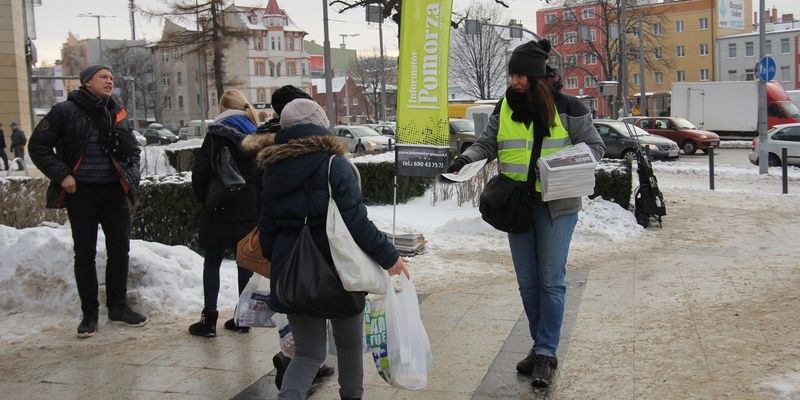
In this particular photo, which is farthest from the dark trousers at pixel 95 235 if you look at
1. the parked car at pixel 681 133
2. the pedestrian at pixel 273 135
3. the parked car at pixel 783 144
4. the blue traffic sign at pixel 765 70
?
the parked car at pixel 681 133

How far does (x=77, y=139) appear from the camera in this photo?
5.18m

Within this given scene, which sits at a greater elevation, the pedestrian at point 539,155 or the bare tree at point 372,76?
the bare tree at point 372,76

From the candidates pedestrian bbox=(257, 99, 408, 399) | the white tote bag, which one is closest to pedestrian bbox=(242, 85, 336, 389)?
pedestrian bbox=(257, 99, 408, 399)

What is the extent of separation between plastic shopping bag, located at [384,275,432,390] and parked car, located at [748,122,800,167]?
19.5 metres

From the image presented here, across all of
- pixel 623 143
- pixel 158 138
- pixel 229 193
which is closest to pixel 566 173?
pixel 229 193

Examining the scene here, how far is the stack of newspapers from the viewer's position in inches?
162

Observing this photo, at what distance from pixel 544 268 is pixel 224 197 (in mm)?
2133

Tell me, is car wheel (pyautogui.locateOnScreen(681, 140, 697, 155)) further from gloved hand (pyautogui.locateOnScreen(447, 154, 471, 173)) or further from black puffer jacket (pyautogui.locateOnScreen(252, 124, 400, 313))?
black puffer jacket (pyautogui.locateOnScreen(252, 124, 400, 313))

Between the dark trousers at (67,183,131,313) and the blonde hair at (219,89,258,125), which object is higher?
the blonde hair at (219,89,258,125)

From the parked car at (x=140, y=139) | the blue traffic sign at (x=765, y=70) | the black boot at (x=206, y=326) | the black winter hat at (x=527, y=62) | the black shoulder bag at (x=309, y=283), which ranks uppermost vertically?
the blue traffic sign at (x=765, y=70)

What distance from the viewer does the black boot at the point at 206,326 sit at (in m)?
5.36

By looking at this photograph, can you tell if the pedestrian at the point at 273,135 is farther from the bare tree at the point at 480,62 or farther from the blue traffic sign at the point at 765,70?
the bare tree at the point at 480,62

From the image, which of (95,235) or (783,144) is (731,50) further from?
(95,235)

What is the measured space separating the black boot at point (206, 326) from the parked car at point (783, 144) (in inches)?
741
